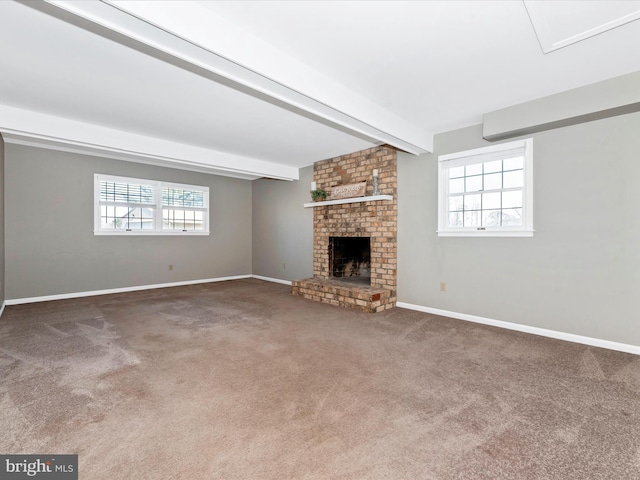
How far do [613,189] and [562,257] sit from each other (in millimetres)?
790

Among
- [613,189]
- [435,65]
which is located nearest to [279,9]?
[435,65]

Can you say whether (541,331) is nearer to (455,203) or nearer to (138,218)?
(455,203)

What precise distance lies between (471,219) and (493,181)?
0.53 meters

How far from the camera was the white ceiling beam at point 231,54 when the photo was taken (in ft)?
5.90

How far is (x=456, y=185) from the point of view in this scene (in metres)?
4.20

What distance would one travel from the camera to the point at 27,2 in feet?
6.01

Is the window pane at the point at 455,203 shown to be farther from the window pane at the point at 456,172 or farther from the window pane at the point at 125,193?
Answer: the window pane at the point at 125,193

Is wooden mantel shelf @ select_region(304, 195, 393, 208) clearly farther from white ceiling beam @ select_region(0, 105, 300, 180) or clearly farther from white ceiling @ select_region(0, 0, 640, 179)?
white ceiling beam @ select_region(0, 105, 300, 180)

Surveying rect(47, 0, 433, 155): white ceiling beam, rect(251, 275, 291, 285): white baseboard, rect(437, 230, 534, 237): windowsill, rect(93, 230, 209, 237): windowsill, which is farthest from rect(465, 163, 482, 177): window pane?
rect(93, 230, 209, 237): windowsill

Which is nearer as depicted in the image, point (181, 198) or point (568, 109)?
point (568, 109)

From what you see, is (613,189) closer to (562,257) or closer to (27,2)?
(562,257)

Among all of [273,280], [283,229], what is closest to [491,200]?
[283,229]

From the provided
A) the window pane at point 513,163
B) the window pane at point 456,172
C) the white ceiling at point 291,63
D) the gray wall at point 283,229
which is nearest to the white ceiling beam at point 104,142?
the white ceiling at point 291,63

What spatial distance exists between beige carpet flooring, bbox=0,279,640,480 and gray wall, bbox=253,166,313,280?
9.57 ft
